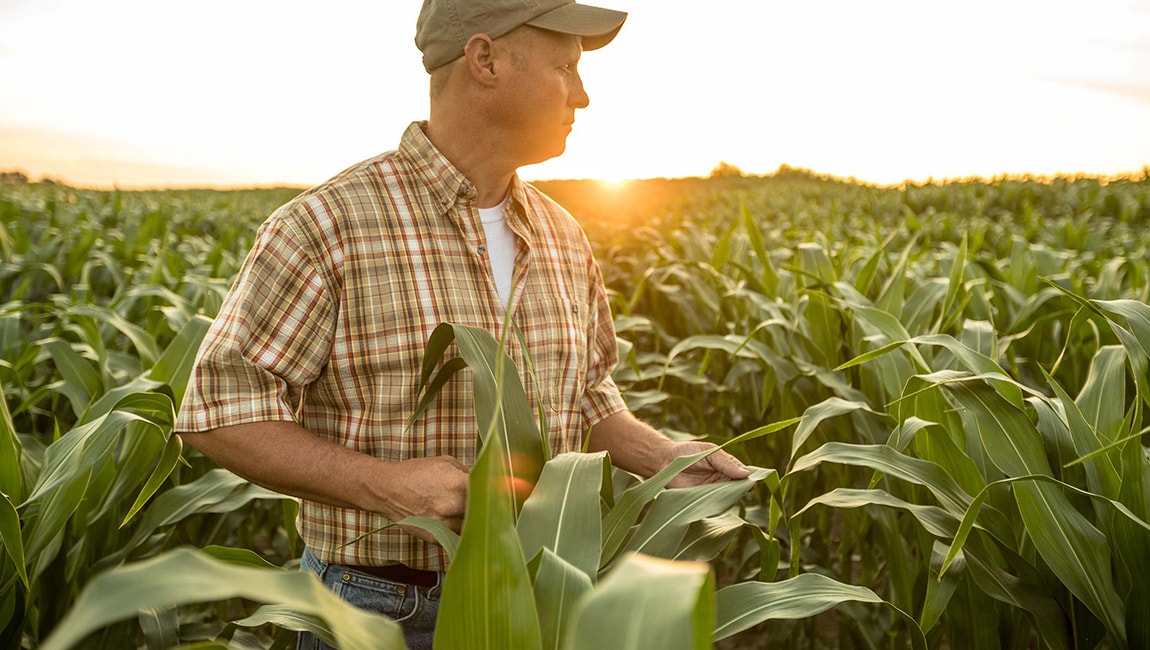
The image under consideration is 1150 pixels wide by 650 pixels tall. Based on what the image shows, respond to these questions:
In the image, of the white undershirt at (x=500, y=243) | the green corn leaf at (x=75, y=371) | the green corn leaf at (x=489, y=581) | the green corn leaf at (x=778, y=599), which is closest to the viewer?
the green corn leaf at (x=489, y=581)

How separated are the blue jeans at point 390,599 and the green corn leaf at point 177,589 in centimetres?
83

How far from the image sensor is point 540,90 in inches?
60.7

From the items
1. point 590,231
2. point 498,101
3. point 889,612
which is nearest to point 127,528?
point 498,101

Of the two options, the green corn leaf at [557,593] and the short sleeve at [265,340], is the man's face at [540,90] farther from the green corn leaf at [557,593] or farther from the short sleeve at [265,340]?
the green corn leaf at [557,593]

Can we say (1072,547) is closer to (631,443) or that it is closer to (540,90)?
(631,443)

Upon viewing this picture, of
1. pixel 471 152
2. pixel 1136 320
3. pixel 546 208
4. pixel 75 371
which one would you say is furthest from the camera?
pixel 75 371

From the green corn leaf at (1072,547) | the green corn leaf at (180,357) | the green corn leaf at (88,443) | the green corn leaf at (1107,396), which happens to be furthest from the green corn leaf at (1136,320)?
the green corn leaf at (180,357)

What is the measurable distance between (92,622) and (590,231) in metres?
5.91

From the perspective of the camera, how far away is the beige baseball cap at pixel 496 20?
150 cm

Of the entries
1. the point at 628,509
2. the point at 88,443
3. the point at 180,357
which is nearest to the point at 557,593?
the point at 628,509

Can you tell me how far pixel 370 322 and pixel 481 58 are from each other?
1.61 feet

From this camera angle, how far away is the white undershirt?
1670 millimetres

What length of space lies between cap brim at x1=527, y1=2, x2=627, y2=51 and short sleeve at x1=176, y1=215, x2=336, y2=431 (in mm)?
550

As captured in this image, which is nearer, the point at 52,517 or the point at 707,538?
the point at 707,538
